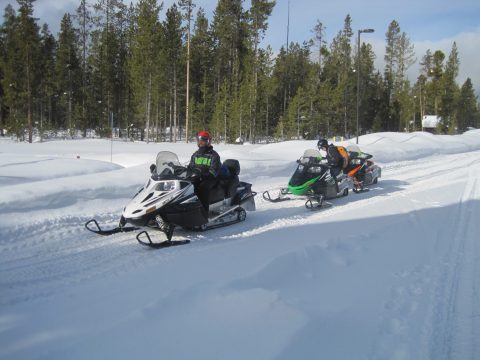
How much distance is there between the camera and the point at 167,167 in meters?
6.48

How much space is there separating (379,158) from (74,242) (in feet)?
51.4

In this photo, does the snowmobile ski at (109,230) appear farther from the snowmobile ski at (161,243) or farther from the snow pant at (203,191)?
the snow pant at (203,191)

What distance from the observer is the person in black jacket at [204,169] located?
21.6 feet

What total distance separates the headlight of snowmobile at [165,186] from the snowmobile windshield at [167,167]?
0.50ft

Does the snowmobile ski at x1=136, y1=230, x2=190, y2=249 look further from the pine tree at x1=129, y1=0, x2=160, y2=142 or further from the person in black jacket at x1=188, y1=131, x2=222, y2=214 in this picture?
the pine tree at x1=129, y1=0, x2=160, y2=142

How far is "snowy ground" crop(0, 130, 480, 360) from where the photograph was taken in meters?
3.07

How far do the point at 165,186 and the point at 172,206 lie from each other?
1.12ft

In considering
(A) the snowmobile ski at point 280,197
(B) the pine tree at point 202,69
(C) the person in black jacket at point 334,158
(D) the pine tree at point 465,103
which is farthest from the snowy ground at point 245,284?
(D) the pine tree at point 465,103

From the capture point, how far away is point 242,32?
1425 inches

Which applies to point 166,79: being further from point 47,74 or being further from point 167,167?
point 167,167

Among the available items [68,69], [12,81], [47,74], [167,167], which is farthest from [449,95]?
[167,167]

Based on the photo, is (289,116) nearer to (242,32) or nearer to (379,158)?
(242,32)

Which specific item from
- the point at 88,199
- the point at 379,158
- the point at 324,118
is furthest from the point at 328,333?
the point at 324,118

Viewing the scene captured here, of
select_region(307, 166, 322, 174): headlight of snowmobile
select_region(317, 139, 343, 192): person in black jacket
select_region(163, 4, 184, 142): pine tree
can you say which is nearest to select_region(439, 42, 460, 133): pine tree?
select_region(163, 4, 184, 142): pine tree
